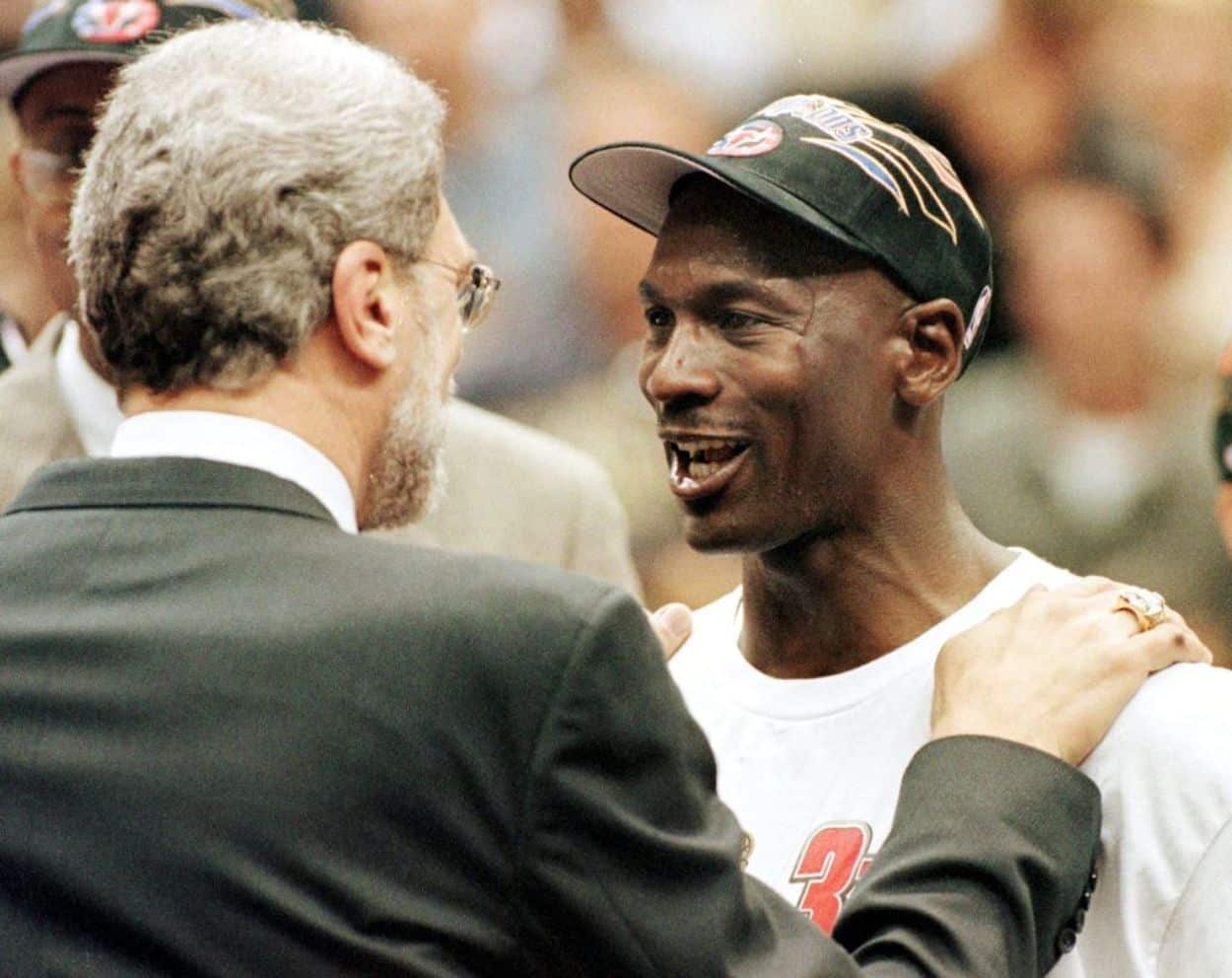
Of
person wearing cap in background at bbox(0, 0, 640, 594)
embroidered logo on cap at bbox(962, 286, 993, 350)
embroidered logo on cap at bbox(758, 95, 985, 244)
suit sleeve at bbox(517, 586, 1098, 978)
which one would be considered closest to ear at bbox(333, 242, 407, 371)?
suit sleeve at bbox(517, 586, 1098, 978)

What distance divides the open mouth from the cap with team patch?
1.28 meters

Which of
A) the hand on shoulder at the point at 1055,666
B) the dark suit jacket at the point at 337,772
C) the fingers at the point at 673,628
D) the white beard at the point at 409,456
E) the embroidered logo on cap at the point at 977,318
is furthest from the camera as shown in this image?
the fingers at the point at 673,628

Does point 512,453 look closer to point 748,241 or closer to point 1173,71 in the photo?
point 748,241

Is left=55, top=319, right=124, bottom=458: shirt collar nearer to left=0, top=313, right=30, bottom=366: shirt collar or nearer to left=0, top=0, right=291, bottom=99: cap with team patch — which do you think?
left=0, top=0, right=291, bottom=99: cap with team patch

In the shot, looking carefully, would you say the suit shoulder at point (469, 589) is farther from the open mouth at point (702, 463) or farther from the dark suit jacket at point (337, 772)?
the open mouth at point (702, 463)

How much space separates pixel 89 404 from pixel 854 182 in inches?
55.1

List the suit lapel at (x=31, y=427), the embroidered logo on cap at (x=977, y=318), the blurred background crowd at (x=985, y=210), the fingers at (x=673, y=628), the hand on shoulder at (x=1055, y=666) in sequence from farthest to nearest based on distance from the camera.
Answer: the blurred background crowd at (x=985, y=210) < the suit lapel at (x=31, y=427) < the fingers at (x=673, y=628) < the embroidered logo on cap at (x=977, y=318) < the hand on shoulder at (x=1055, y=666)

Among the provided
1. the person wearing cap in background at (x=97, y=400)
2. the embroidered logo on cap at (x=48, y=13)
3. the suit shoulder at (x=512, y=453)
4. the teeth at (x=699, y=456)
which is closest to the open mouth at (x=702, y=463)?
the teeth at (x=699, y=456)

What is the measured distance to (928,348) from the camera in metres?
2.12

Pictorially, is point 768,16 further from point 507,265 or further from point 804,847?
point 804,847

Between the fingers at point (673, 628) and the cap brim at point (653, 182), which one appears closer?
the cap brim at point (653, 182)

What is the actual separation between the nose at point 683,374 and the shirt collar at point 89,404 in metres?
1.12

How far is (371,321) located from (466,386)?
2.62 m

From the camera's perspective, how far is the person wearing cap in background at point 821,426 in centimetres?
205
